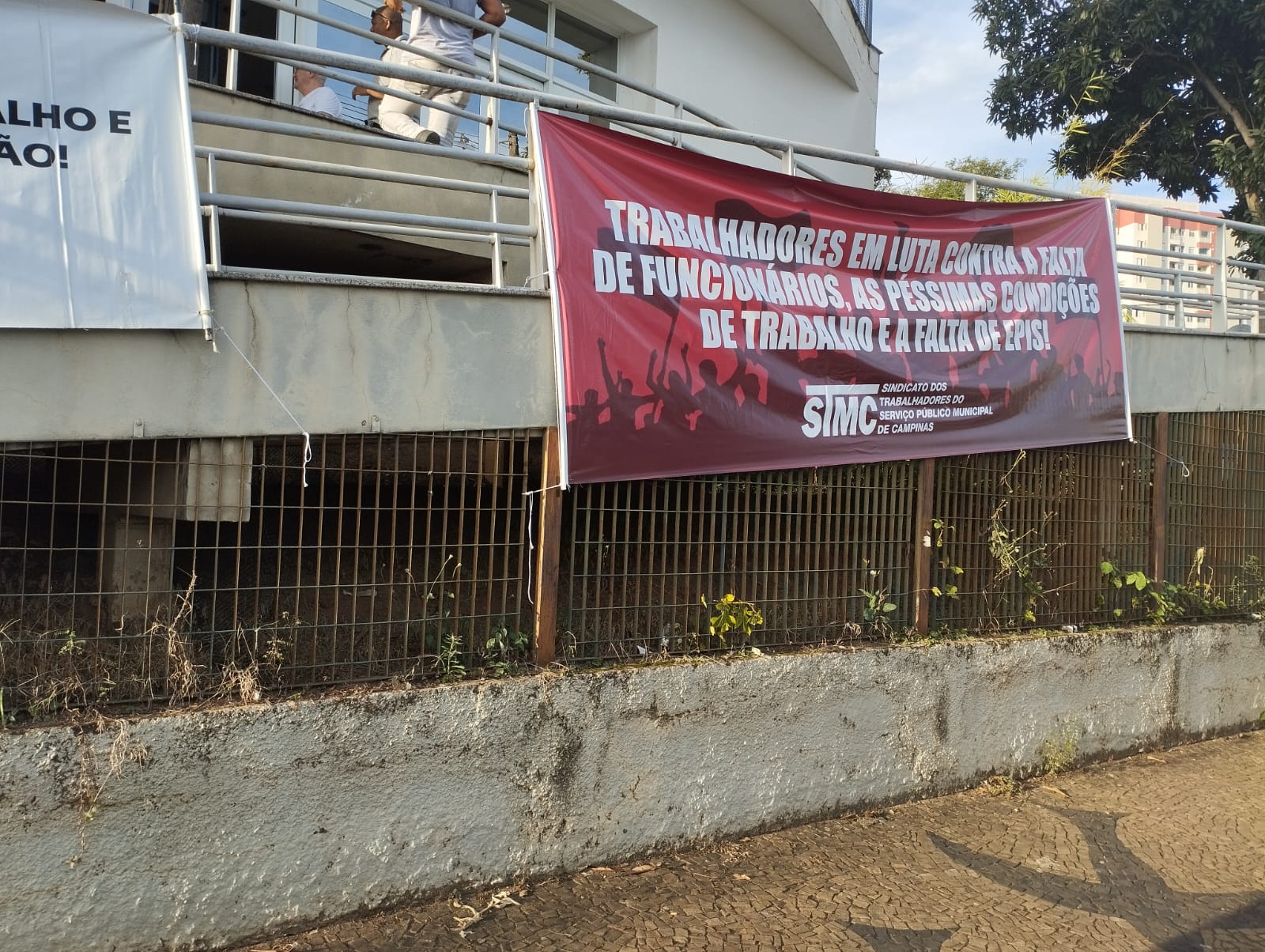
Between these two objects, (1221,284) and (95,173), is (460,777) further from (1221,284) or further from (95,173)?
(1221,284)

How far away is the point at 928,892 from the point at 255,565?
123 inches

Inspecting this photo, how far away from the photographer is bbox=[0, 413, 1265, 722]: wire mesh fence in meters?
3.53

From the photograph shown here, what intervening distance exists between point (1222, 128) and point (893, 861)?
14233 mm

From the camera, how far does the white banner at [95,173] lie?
3160 mm

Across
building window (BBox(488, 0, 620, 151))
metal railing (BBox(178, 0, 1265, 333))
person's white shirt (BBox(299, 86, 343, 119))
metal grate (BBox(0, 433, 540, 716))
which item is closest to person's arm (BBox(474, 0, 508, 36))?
metal railing (BBox(178, 0, 1265, 333))

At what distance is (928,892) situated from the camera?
13.8ft

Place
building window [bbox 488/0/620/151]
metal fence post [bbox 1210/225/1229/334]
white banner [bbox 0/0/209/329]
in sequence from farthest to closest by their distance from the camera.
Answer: building window [bbox 488/0/620/151] < metal fence post [bbox 1210/225/1229/334] < white banner [bbox 0/0/209/329]

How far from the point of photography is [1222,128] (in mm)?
14453

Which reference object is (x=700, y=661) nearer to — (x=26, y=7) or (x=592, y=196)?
(x=592, y=196)

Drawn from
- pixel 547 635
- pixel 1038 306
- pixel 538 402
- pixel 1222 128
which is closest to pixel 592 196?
pixel 538 402

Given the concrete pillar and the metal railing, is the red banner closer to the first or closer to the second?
the metal railing

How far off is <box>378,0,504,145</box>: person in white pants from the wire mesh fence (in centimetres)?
294

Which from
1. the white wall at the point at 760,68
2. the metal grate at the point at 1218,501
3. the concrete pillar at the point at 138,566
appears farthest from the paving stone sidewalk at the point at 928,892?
the white wall at the point at 760,68

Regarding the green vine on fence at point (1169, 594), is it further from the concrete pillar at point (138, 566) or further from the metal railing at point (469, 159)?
the concrete pillar at point (138, 566)
